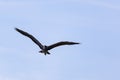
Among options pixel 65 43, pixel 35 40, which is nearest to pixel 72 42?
pixel 65 43

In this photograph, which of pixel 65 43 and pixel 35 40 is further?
pixel 35 40

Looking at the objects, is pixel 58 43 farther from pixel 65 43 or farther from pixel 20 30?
pixel 20 30

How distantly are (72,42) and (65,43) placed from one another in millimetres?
1368

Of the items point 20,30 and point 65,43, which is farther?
point 20,30

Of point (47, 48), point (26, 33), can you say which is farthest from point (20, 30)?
point (47, 48)

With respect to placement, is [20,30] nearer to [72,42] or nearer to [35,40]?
[35,40]

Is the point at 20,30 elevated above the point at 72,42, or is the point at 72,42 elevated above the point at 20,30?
the point at 20,30

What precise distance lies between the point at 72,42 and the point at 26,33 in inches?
338

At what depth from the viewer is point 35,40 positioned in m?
37.8

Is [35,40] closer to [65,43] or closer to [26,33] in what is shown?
[26,33]

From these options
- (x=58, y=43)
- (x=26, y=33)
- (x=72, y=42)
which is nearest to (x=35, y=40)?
(x=26, y=33)

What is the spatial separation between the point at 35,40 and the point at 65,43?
639 centimetres

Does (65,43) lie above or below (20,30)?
below

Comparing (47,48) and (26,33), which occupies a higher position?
(26,33)
